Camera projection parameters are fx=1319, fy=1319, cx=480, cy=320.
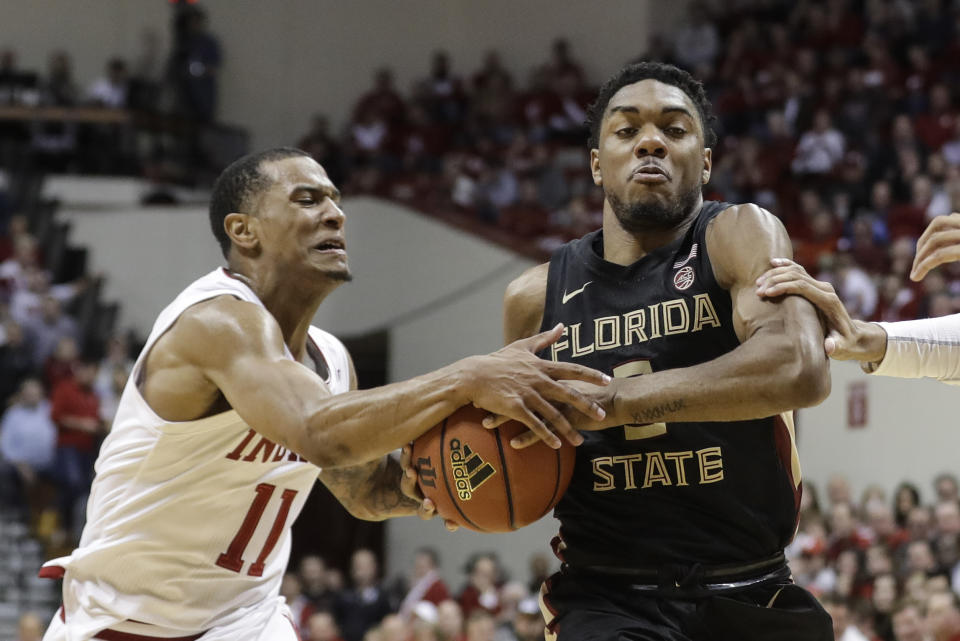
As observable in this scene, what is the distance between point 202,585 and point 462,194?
40.6ft

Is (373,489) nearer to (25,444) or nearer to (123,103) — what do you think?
(25,444)

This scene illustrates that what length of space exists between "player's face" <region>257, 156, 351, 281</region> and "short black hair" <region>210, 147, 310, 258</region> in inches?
2.0

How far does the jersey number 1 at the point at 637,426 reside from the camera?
3.70 metres

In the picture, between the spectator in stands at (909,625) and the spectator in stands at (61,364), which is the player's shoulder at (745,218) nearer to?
the spectator in stands at (909,625)

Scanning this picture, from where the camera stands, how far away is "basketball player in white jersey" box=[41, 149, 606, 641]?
362 cm

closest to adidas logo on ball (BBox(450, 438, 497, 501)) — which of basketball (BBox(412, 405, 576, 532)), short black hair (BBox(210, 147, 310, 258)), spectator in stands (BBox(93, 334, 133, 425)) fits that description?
basketball (BBox(412, 405, 576, 532))

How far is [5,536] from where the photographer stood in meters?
12.4

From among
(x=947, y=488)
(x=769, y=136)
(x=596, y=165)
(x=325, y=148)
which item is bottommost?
(x=947, y=488)

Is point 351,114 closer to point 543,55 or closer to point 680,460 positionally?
point 543,55

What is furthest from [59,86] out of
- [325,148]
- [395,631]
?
[395,631]

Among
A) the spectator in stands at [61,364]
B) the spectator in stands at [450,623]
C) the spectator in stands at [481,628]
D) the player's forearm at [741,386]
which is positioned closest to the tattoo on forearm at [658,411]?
the player's forearm at [741,386]

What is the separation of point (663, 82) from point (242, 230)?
4.86ft

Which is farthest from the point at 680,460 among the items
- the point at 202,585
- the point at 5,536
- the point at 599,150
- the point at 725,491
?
the point at 5,536

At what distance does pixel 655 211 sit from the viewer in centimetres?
386
